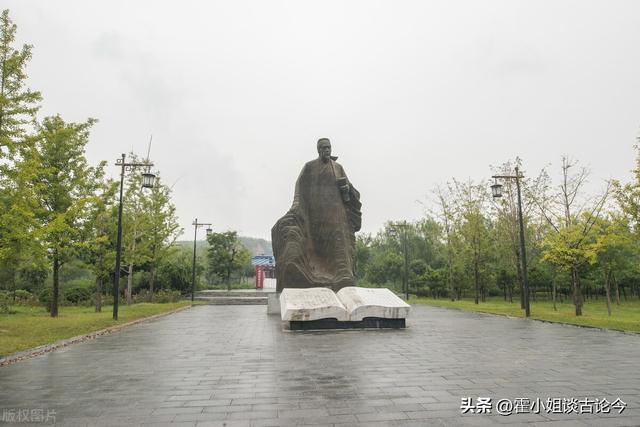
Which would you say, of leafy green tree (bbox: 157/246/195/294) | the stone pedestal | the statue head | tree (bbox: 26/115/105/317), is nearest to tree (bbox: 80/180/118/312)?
tree (bbox: 26/115/105/317)

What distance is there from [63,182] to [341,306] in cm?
1235

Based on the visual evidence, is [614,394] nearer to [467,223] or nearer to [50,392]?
[50,392]

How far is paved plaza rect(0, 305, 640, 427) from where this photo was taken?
450 centimetres

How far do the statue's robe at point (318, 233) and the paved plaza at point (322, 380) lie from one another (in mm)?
5098

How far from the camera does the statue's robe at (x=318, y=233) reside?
51.1 feet

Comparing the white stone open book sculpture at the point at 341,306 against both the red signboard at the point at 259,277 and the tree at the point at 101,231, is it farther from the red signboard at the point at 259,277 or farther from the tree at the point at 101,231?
the red signboard at the point at 259,277

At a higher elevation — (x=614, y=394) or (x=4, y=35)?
(x=4, y=35)

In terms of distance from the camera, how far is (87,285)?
33188 millimetres

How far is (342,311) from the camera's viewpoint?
39.3 ft

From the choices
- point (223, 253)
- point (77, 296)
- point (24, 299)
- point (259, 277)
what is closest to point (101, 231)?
point (77, 296)

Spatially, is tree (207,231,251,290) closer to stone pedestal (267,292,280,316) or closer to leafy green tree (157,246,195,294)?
leafy green tree (157,246,195,294)

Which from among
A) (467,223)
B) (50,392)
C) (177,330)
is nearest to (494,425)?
(50,392)

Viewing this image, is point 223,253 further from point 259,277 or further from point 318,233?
point 318,233

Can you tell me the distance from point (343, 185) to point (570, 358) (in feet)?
33.7
